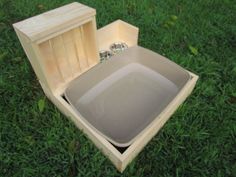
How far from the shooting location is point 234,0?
2090 millimetres

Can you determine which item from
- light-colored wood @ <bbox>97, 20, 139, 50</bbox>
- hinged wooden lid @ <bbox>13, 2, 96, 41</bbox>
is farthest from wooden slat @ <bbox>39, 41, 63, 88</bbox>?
light-colored wood @ <bbox>97, 20, 139, 50</bbox>

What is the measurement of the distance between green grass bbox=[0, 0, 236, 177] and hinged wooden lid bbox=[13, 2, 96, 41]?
0.43 m

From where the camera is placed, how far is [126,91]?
1180 mm

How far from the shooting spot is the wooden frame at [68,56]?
80 centimetres

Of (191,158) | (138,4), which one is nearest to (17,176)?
(191,158)

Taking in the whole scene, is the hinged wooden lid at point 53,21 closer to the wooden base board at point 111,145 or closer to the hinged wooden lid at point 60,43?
the hinged wooden lid at point 60,43

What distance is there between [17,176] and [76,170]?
25cm

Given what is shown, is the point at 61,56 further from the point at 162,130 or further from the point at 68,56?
the point at 162,130

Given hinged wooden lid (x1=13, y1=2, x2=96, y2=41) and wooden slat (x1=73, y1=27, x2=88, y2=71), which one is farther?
wooden slat (x1=73, y1=27, x2=88, y2=71)

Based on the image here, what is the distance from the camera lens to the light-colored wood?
1310 millimetres

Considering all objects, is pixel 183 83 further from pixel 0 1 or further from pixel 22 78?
pixel 0 1

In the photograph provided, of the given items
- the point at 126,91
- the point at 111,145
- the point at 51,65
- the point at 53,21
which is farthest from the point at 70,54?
the point at 111,145

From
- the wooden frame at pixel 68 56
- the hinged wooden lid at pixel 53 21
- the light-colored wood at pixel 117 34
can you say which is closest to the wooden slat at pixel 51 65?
the wooden frame at pixel 68 56

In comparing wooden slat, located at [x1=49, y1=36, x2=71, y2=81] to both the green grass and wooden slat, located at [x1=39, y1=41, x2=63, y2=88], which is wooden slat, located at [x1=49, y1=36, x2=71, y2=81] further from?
the green grass
